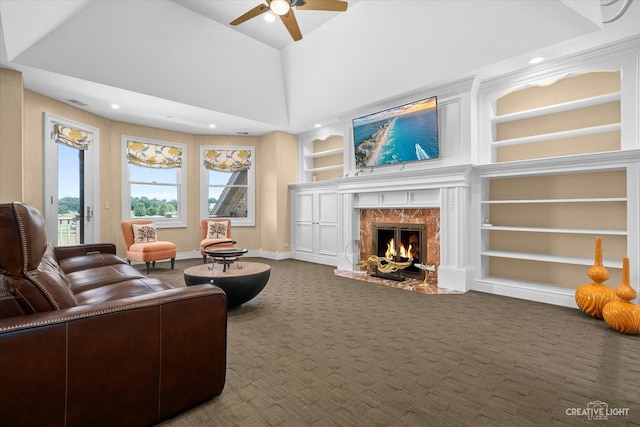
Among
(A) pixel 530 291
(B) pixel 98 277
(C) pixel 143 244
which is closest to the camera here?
(B) pixel 98 277

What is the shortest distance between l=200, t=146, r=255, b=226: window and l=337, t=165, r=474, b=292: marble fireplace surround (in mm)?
2704

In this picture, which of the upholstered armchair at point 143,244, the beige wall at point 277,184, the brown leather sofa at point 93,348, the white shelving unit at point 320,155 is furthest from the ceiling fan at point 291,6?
the upholstered armchair at point 143,244

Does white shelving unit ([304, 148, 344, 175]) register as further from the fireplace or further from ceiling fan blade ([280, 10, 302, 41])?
ceiling fan blade ([280, 10, 302, 41])

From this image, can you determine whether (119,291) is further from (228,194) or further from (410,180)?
(228,194)

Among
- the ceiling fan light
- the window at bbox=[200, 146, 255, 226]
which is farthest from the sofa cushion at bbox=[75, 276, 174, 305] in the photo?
the window at bbox=[200, 146, 255, 226]

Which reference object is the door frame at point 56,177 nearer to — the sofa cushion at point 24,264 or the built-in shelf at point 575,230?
the sofa cushion at point 24,264

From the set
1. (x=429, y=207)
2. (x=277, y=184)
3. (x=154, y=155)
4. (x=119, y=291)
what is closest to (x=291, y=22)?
(x=429, y=207)

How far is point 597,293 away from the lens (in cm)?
308

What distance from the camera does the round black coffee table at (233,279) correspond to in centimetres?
312

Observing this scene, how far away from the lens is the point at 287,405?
1.72 meters

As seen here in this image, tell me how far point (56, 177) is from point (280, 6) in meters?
4.37

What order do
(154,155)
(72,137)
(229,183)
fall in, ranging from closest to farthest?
(72,137), (154,155), (229,183)

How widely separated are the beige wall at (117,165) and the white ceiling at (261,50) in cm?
25

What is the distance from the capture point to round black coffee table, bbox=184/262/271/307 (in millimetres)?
3119
